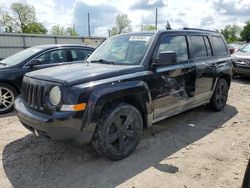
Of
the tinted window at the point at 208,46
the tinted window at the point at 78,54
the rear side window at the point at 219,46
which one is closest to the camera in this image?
the tinted window at the point at 208,46

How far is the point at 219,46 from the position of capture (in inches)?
239

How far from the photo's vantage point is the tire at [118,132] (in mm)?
3508

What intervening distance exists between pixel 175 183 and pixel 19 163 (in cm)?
221

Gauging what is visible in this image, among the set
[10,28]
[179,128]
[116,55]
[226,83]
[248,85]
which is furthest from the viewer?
[10,28]

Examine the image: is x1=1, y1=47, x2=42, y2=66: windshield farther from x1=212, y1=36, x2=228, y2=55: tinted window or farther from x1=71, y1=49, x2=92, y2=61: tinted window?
x1=212, y1=36, x2=228, y2=55: tinted window

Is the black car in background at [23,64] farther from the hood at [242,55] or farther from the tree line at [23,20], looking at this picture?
the tree line at [23,20]

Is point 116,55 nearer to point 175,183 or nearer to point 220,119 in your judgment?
point 175,183

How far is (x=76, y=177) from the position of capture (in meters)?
3.38

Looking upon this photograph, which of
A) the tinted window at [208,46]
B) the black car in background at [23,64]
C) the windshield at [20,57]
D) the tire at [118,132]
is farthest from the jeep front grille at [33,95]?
the tinted window at [208,46]

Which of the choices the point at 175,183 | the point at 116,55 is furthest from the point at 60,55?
the point at 175,183

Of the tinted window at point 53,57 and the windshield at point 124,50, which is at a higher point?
the windshield at point 124,50

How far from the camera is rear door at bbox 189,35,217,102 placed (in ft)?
16.8

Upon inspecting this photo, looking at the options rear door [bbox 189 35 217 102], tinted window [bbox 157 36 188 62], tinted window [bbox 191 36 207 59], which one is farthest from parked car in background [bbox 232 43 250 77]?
tinted window [bbox 157 36 188 62]

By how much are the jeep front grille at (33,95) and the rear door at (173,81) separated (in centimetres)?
166
